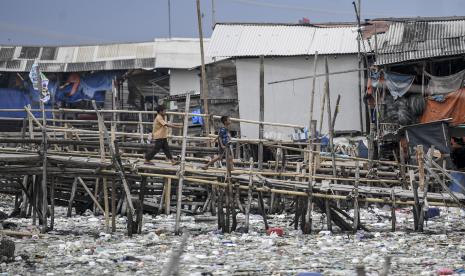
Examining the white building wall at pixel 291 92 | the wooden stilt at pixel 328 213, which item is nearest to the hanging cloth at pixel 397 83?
the white building wall at pixel 291 92

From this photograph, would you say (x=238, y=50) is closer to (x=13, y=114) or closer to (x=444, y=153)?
(x=444, y=153)

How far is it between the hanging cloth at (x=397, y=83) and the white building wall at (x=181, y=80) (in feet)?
38.7

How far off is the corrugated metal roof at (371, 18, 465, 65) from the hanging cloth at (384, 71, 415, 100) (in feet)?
1.65

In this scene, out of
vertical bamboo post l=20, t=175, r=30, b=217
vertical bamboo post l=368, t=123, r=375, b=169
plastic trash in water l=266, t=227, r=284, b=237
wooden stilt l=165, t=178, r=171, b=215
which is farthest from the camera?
vertical bamboo post l=368, t=123, r=375, b=169

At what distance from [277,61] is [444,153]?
756 cm

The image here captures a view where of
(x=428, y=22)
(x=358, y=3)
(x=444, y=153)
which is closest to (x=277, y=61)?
(x=358, y=3)

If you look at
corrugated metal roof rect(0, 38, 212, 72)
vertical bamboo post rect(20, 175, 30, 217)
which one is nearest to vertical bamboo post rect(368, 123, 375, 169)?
vertical bamboo post rect(20, 175, 30, 217)

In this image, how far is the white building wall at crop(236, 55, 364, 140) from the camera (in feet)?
89.9

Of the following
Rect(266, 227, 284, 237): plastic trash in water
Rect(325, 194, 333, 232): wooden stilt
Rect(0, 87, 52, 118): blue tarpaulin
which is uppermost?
Rect(0, 87, 52, 118): blue tarpaulin

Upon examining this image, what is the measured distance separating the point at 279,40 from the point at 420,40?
545 centimetres

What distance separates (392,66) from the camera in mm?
25203

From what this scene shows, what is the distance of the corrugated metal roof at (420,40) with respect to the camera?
23.8 m

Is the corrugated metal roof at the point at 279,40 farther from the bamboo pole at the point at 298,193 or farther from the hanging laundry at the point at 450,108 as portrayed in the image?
the bamboo pole at the point at 298,193

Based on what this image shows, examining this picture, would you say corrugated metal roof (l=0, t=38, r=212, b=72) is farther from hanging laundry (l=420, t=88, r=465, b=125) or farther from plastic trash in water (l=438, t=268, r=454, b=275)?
plastic trash in water (l=438, t=268, r=454, b=275)
